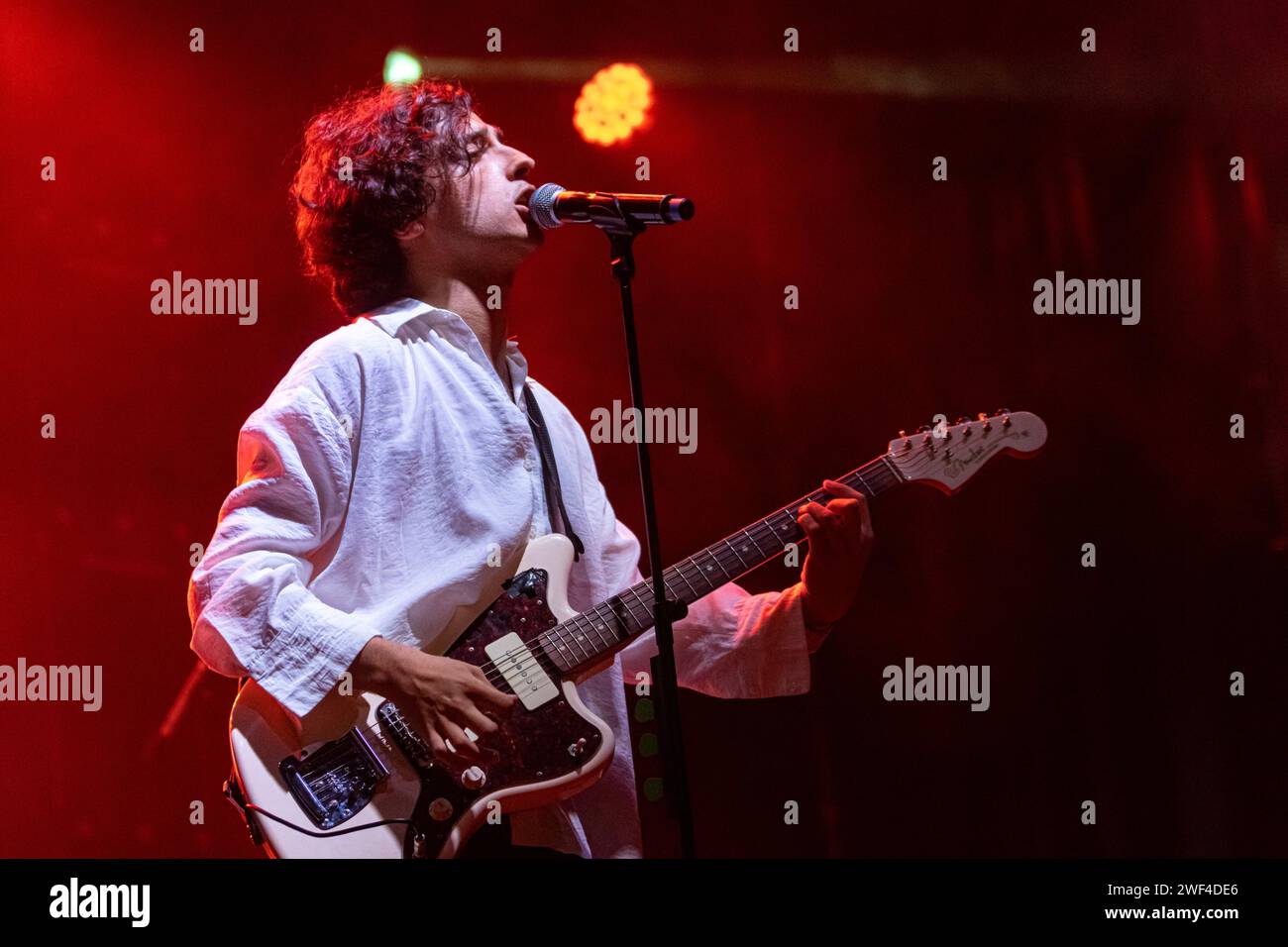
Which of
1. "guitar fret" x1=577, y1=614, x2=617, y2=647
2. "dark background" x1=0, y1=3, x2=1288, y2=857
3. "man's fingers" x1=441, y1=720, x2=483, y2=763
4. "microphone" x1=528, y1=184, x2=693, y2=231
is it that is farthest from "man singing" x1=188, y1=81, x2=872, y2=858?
"dark background" x1=0, y1=3, x2=1288, y2=857

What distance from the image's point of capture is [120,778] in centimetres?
269

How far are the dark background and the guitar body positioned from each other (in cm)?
89

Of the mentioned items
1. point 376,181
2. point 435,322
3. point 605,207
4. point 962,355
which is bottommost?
point 962,355

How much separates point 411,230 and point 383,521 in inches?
25.4

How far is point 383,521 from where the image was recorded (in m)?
2.16

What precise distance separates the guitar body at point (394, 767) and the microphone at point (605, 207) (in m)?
0.74

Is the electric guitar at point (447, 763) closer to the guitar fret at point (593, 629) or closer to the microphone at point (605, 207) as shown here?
the guitar fret at point (593, 629)

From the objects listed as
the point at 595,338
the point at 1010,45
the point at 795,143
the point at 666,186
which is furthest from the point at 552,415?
the point at 1010,45

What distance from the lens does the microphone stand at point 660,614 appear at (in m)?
1.99

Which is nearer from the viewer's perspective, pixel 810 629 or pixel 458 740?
pixel 458 740

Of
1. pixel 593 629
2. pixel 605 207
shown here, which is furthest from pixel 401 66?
pixel 593 629

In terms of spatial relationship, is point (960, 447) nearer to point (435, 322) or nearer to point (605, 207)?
point (605, 207)

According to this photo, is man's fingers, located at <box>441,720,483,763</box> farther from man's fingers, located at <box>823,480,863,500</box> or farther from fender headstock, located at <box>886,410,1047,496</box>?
fender headstock, located at <box>886,410,1047,496</box>

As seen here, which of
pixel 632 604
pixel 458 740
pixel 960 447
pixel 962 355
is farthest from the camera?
pixel 962 355
